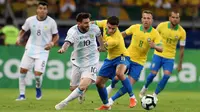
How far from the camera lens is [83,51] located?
16.5 metres

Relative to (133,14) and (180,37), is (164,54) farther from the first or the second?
(133,14)

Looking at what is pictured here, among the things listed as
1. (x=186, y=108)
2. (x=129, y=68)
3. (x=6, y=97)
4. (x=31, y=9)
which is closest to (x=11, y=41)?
(x=31, y=9)

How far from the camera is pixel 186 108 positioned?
17.4m

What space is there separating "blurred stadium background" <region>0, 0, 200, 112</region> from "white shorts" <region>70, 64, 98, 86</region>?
563 centimetres

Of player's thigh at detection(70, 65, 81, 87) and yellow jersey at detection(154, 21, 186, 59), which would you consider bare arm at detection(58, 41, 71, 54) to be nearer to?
player's thigh at detection(70, 65, 81, 87)

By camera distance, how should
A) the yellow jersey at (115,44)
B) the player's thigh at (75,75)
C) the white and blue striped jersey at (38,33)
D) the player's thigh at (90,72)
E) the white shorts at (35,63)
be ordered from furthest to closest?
the white and blue striped jersey at (38,33) < the white shorts at (35,63) < the player's thigh at (75,75) < the yellow jersey at (115,44) < the player's thigh at (90,72)

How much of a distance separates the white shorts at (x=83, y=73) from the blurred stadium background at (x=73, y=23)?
5.63 meters

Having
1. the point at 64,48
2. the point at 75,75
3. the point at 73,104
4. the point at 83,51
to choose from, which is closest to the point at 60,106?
the point at 64,48

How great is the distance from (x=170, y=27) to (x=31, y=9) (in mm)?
11249

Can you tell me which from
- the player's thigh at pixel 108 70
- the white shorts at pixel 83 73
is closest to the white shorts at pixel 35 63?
the white shorts at pixel 83 73

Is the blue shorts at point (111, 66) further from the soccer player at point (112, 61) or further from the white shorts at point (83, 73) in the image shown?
the white shorts at point (83, 73)

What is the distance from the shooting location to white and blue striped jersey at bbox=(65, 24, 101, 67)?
52.3 ft

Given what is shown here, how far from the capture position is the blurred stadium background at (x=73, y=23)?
83.7ft

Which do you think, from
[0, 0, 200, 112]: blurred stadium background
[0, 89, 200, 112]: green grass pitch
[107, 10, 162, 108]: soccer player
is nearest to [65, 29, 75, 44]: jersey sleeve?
[0, 89, 200, 112]: green grass pitch
